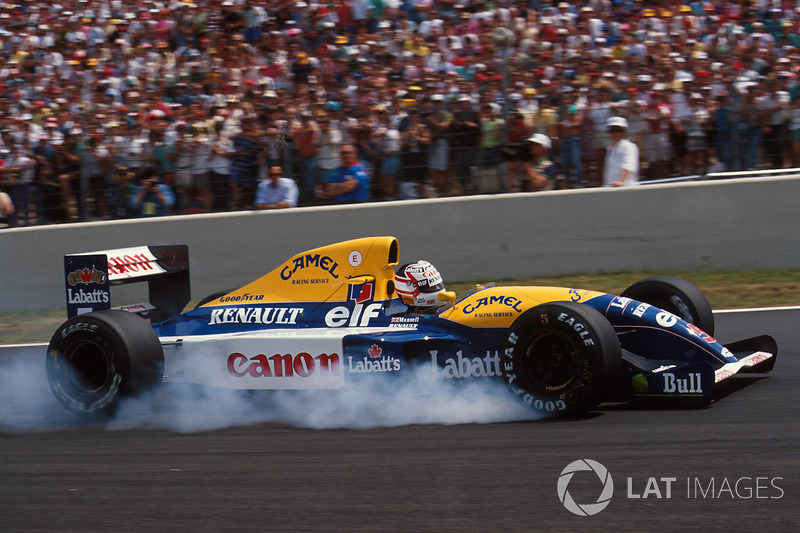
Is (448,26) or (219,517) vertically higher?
(448,26)

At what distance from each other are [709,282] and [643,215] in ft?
3.27

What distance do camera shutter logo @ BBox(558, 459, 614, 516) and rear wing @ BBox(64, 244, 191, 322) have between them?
4070 millimetres

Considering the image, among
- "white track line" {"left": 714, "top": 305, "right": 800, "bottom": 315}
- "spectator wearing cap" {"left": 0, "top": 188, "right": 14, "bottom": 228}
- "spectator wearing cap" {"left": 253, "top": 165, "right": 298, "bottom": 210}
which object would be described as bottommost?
"white track line" {"left": 714, "top": 305, "right": 800, "bottom": 315}

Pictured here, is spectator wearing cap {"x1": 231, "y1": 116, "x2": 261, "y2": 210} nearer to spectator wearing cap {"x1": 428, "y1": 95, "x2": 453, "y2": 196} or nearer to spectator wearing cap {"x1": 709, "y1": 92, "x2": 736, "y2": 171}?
spectator wearing cap {"x1": 428, "y1": 95, "x2": 453, "y2": 196}

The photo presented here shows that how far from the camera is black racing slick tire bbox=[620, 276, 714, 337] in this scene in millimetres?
6820

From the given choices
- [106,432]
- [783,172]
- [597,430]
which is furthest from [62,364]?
[783,172]

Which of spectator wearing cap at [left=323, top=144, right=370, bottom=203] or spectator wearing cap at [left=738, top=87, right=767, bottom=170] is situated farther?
spectator wearing cap at [left=323, top=144, right=370, bottom=203]

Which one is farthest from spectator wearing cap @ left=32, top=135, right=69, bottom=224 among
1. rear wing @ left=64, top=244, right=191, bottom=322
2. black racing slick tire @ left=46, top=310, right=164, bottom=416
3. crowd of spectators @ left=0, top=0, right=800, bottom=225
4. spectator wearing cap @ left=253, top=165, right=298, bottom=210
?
black racing slick tire @ left=46, top=310, right=164, bottom=416

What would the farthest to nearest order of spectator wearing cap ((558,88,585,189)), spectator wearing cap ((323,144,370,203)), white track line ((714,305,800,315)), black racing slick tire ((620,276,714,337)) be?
spectator wearing cap ((323,144,370,203))
spectator wearing cap ((558,88,585,189))
white track line ((714,305,800,315))
black racing slick tire ((620,276,714,337))

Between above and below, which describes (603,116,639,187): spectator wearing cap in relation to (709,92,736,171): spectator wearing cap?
below

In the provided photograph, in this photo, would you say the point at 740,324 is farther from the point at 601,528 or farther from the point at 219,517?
the point at 219,517

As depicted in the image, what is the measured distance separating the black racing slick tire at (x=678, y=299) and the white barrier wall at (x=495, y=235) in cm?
362

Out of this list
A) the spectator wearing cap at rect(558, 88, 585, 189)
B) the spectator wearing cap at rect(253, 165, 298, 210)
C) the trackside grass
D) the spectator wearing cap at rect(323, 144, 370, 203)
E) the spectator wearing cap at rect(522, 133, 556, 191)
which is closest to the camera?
the trackside grass

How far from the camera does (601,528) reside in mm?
3988
